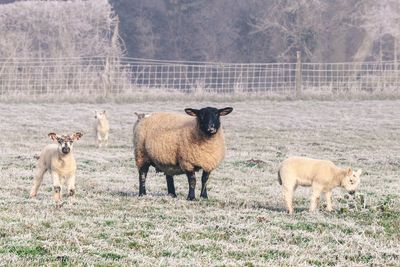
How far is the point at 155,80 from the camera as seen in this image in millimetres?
35594

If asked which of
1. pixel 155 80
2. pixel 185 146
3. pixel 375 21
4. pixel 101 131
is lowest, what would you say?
pixel 101 131

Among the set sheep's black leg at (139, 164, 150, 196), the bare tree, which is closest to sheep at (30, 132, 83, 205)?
sheep's black leg at (139, 164, 150, 196)

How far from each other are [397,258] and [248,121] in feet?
58.8

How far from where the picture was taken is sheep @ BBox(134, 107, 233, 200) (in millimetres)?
12070

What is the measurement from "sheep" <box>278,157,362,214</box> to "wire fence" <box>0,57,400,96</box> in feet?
70.8

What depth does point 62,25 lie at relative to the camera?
131 feet

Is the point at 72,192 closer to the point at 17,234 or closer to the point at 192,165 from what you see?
the point at 192,165

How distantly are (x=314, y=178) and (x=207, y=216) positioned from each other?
1450 millimetres

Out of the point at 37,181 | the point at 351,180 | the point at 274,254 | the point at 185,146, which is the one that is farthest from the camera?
the point at 185,146

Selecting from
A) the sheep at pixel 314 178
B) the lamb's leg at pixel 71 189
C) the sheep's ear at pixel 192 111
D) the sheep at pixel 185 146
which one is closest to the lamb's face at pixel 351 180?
the sheep at pixel 314 178

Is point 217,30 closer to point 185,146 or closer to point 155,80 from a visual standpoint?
point 155,80

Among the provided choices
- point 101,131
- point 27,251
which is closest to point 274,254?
point 27,251

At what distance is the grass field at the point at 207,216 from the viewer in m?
7.98

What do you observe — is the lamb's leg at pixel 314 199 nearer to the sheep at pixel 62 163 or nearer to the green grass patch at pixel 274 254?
the green grass patch at pixel 274 254
